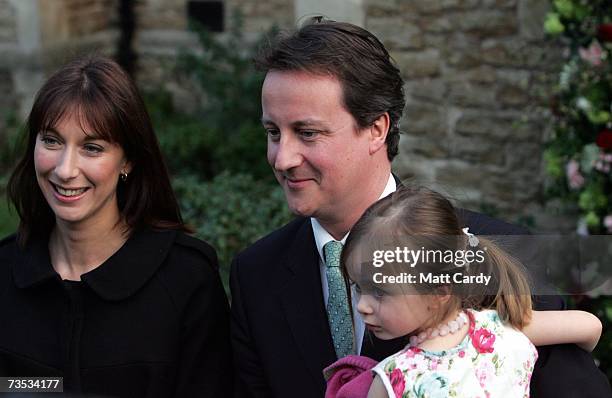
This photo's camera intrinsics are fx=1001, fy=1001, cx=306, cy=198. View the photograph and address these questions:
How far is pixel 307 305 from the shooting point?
288 cm

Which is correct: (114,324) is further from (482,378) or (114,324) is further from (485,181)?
(485,181)

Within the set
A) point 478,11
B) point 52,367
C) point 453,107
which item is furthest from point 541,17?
point 52,367

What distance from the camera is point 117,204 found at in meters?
3.21

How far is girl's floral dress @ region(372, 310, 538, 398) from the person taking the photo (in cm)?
209

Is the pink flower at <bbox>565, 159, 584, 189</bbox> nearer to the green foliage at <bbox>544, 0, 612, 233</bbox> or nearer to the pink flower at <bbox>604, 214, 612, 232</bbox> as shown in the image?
the green foliage at <bbox>544, 0, 612, 233</bbox>

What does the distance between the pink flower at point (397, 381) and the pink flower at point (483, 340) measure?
173 millimetres

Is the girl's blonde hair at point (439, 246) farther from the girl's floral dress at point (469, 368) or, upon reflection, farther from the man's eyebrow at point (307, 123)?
the man's eyebrow at point (307, 123)

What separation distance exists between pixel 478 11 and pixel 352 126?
343 cm

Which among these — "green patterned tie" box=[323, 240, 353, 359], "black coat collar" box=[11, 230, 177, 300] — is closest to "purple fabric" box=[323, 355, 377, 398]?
"green patterned tie" box=[323, 240, 353, 359]

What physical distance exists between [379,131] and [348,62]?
0.22 metres

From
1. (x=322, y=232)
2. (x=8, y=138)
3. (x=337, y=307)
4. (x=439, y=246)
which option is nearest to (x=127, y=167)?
(x=322, y=232)

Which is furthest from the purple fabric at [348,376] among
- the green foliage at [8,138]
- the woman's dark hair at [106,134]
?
the green foliage at [8,138]

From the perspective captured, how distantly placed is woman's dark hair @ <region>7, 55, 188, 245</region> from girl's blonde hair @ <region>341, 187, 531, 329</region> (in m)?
1.02

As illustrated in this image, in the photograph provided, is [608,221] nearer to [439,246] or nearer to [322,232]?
[322,232]
